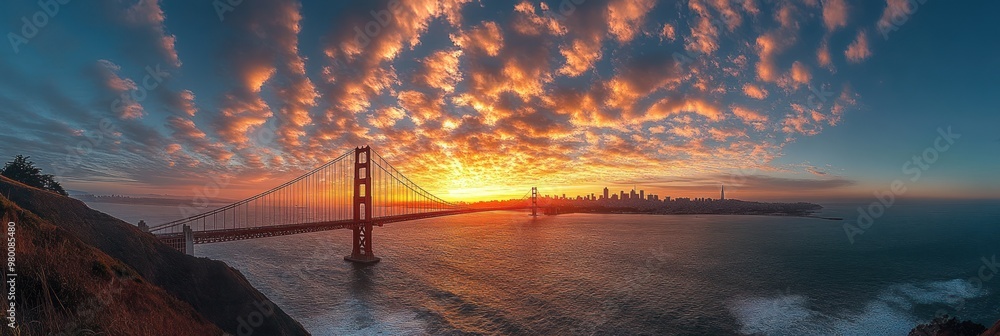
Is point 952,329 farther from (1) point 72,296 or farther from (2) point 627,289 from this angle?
(1) point 72,296

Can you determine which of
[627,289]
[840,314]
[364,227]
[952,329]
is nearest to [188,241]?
[364,227]

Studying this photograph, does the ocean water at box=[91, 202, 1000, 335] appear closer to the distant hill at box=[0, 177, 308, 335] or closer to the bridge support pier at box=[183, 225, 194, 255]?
A: the bridge support pier at box=[183, 225, 194, 255]

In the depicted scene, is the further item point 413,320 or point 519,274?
point 519,274

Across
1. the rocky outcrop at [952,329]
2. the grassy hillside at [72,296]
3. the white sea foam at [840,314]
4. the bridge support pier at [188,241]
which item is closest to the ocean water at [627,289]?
the white sea foam at [840,314]

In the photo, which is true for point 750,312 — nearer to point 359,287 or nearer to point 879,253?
point 359,287

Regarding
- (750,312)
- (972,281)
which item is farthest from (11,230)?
(972,281)

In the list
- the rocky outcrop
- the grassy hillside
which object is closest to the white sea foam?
the rocky outcrop
